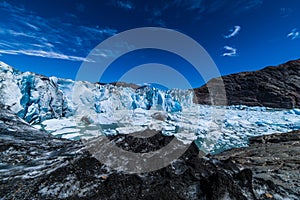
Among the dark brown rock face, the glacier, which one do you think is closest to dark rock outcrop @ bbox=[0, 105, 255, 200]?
the glacier

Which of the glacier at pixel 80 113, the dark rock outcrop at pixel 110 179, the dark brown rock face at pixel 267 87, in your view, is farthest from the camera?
the dark brown rock face at pixel 267 87

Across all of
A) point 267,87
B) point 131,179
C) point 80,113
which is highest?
point 267,87

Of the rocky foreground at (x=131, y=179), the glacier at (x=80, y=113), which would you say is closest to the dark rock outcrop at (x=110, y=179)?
the rocky foreground at (x=131, y=179)

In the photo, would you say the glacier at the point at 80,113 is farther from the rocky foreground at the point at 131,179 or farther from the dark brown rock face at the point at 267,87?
the dark brown rock face at the point at 267,87

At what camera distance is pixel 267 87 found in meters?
30.1

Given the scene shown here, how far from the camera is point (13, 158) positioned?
1837mm

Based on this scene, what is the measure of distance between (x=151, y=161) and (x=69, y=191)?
0.83 meters

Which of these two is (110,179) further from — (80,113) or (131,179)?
(80,113)

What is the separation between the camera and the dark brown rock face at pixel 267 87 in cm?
2753

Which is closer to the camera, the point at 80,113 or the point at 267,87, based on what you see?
the point at 80,113

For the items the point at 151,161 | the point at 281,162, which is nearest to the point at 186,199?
the point at 151,161

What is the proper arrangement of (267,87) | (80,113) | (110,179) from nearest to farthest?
(110,179) → (80,113) → (267,87)

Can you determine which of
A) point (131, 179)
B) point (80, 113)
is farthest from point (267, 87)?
point (131, 179)

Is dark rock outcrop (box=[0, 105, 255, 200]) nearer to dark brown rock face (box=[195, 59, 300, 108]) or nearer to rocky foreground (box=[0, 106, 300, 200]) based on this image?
rocky foreground (box=[0, 106, 300, 200])
